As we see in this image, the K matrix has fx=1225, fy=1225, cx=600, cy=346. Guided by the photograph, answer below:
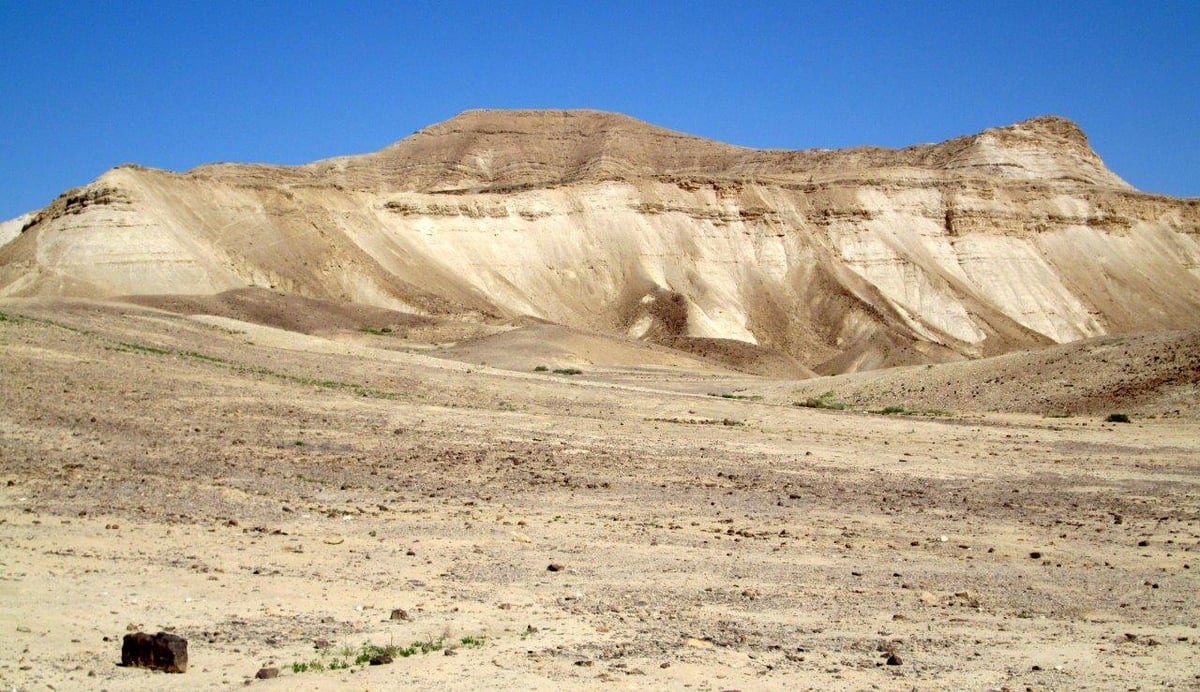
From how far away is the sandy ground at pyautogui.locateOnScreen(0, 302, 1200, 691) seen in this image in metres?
8.06

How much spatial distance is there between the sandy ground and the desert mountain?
3864cm

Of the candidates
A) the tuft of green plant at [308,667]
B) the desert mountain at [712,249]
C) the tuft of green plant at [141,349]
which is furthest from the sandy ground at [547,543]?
the desert mountain at [712,249]

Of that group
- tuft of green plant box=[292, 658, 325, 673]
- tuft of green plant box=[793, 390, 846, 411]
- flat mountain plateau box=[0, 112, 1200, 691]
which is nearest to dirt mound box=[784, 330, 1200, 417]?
flat mountain plateau box=[0, 112, 1200, 691]

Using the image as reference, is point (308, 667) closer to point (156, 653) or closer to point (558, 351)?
point (156, 653)

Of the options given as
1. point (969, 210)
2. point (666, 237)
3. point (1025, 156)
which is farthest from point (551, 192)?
point (1025, 156)

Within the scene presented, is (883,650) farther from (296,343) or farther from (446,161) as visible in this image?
(446,161)

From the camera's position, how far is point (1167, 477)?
795 inches

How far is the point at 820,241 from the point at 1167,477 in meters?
64.7

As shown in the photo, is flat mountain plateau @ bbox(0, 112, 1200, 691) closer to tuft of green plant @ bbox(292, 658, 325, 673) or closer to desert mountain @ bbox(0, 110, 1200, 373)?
tuft of green plant @ bbox(292, 658, 325, 673)

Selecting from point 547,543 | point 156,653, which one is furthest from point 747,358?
point 156,653

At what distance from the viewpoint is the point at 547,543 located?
12.5 meters

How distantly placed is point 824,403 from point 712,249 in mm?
46646

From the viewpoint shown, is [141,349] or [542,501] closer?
[542,501]

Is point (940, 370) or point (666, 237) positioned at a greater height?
point (666, 237)
